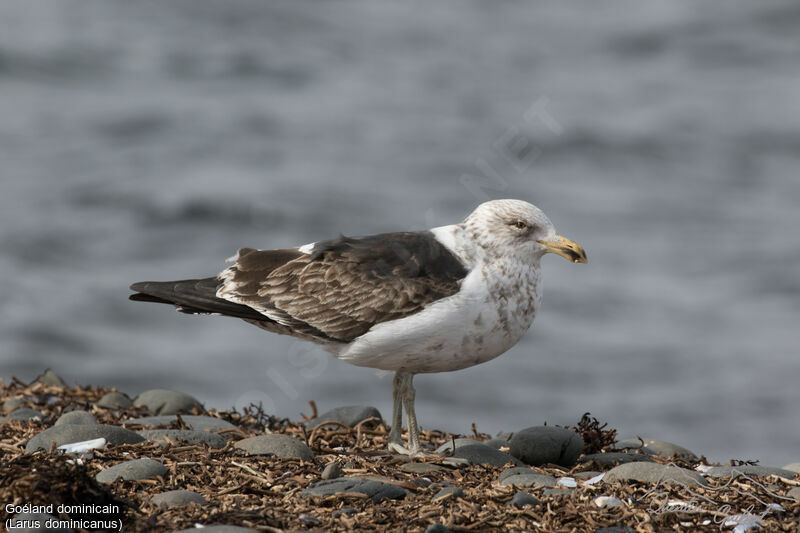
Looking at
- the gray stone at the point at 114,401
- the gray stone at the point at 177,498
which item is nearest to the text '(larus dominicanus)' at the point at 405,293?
the gray stone at the point at 114,401

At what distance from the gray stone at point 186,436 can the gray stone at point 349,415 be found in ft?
3.77

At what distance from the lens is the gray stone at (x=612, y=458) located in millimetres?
6254

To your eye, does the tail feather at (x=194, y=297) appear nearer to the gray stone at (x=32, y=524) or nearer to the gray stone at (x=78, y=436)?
the gray stone at (x=78, y=436)

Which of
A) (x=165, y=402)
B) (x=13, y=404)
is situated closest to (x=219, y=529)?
(x=165, y=402)

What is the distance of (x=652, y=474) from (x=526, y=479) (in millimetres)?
708

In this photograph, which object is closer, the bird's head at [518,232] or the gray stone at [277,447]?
the gray stone at [277,447]

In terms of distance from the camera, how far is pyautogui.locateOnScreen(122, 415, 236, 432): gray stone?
6824mm

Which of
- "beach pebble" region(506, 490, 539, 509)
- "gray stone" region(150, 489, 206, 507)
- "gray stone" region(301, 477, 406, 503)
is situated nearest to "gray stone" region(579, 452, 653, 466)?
"beach pebble" region(506, 490, 539, 509)

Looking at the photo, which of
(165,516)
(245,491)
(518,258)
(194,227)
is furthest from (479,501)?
(194,227)

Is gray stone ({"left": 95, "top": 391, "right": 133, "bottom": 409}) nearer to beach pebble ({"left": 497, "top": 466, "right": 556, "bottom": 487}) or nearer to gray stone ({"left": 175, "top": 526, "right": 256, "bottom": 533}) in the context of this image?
beach pebble ({"left": 497, "top": 466, "right": 556, "bottom": 487})

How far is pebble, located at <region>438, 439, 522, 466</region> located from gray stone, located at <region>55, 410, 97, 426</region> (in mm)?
2401

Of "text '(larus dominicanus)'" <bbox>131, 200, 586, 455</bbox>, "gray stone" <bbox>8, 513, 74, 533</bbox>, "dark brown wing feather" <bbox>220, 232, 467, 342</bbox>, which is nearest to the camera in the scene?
"gray stone" <bbox>8, 513, 74, 533</bbox>

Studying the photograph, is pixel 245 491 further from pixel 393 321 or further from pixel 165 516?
pixel 393 321

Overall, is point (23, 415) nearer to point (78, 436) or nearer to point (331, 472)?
point (78, 436)
